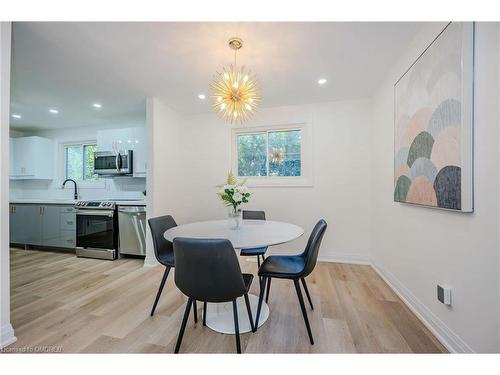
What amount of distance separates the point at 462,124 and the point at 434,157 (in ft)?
1.02

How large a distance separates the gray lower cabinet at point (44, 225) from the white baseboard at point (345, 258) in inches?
162

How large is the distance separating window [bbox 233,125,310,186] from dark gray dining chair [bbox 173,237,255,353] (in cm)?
226

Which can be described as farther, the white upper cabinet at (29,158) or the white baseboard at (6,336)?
the white upper cabinet at (29,158)

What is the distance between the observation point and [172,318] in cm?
175

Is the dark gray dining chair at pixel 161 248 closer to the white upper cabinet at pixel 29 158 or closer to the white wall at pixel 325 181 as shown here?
the white wall at pixel 325 181

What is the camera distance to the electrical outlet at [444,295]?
140 centimetres

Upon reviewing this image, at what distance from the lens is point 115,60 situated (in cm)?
209

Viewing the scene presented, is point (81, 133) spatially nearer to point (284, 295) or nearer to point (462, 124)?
point (284, 295)

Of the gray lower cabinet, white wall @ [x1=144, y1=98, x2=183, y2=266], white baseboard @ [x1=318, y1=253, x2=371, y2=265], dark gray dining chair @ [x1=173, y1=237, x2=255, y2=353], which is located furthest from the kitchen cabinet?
white baseboard @ [x1=318, y1=253, x2=371, y2=265]

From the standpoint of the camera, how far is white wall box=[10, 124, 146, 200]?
397 cm

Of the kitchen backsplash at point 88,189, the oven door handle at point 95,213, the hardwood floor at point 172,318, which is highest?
the kitchen backsplash at point 88,189

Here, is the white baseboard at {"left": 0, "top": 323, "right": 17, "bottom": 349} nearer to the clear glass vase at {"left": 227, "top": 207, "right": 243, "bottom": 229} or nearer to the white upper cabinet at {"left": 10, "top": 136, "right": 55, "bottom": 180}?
the clear glass vase at {"left": 227, "top": 207, "right": 243, "bottom": 229}

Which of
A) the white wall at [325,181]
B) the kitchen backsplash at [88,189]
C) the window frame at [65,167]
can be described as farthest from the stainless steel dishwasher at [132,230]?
the window frame at [65,167]
